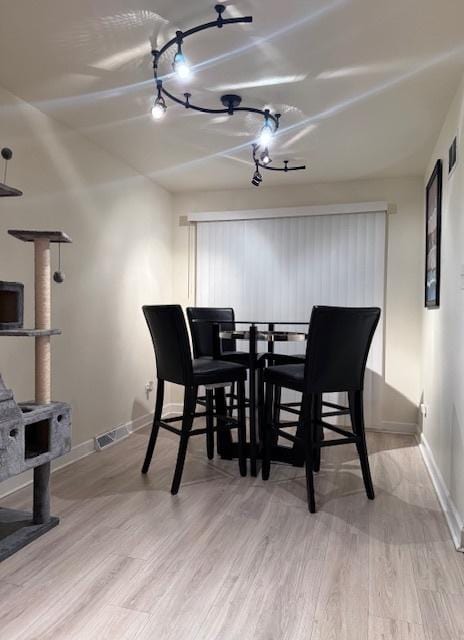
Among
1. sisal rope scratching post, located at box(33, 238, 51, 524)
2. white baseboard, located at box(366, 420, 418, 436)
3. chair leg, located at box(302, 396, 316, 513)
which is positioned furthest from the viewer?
white baseboard, located at box(366, 420, 418, 436)

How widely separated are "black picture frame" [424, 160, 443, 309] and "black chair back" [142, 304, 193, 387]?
1.62 m

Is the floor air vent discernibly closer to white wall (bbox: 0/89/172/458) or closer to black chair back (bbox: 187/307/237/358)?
white wall (bbox: 0/89/172/458)

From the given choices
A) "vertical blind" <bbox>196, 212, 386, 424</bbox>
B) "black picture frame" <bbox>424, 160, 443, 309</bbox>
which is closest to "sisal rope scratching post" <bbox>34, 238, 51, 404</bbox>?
"black picture frame" <bbox>424, 160, 443, 309</bbox>

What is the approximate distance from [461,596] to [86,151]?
10.6ft

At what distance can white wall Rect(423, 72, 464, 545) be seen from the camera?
211cm

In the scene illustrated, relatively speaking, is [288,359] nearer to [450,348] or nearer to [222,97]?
[450,348]

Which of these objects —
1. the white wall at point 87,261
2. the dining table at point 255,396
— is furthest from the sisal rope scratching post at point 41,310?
the dining table at point 255,396

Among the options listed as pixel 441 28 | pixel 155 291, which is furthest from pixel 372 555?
pixel 155 291

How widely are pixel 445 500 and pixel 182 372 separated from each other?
1539 mm

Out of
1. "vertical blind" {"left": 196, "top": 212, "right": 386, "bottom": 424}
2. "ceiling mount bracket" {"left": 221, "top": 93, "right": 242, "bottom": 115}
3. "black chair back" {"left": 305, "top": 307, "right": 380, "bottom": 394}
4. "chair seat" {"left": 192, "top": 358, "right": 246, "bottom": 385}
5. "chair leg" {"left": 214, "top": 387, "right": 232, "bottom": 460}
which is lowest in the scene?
"chair leg" {"left": 214, "top": 387, "right": 232, "bottom": 460}

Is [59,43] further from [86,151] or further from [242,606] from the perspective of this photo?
[242,606]

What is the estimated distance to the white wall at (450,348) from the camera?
2113 mm

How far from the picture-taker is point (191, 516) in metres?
2.21

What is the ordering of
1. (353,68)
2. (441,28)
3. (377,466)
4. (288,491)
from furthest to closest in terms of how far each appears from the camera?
(377,466)
(288,491)
(353,68)
(441,28)
